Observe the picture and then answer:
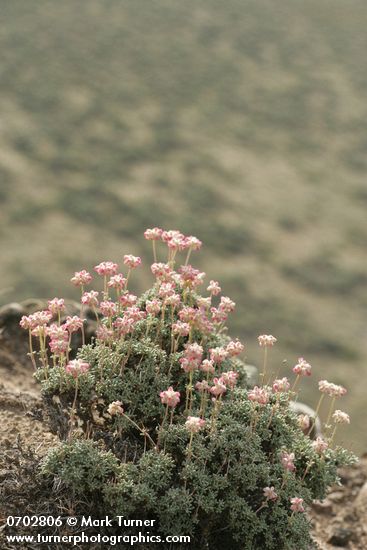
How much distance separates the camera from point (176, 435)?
102 inches

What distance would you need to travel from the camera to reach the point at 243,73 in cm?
892

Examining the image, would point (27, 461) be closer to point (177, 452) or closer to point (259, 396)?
point (177, 452)

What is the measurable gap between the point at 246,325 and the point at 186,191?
1760 mm

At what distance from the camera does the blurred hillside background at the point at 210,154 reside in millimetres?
5977

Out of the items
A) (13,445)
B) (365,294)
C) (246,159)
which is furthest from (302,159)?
(13,445)

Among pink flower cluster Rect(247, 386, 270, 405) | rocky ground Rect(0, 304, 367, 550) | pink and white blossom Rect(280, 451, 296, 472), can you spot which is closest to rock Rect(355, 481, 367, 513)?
rocky ground Rect(0, 304, 367, 550)

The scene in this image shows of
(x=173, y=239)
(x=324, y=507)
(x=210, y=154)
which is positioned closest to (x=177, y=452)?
(x=173, y=239)

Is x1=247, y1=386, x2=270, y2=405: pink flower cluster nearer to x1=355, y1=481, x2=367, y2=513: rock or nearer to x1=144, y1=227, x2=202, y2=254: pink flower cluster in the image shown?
x1=144, y1=227, x2=202, y2=254: pink flower cluster

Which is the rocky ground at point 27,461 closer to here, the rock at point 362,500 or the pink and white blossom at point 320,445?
the rock at point 362,500

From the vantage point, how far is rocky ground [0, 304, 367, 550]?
8.67 ft

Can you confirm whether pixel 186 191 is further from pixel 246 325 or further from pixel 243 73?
pixel 243 73

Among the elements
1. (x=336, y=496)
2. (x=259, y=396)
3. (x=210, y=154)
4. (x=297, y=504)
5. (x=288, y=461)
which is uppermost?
(x=210, y=154)

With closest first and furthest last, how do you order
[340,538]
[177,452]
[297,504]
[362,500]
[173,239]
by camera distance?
[297,504] < [177,452] < [173,239] < [340,538] < [362,500]

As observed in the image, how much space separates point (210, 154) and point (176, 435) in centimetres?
529
